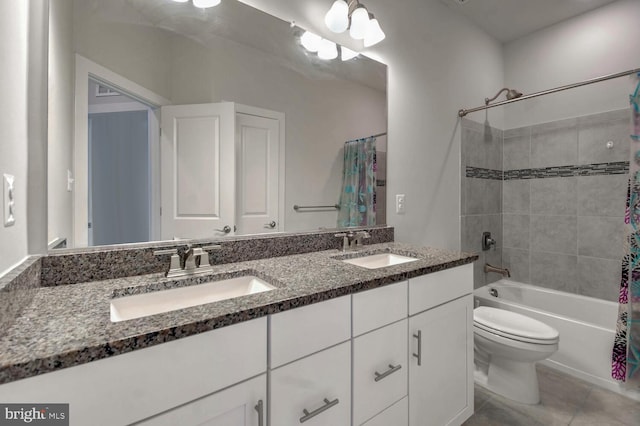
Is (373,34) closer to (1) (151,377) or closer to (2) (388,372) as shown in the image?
(2) (388,372)

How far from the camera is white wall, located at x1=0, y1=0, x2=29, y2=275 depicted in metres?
0.69

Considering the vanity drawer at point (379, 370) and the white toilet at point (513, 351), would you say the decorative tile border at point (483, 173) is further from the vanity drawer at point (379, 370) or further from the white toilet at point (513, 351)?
the vanity drawer at point (379, 370)

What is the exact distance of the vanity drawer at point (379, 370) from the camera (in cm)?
100

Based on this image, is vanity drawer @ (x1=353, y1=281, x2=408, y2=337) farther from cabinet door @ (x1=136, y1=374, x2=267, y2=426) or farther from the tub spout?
the tub spout

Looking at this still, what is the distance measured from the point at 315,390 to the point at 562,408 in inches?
67.5

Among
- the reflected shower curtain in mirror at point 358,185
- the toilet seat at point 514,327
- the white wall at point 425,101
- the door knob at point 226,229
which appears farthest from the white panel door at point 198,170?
the toilet seat at point 514,327

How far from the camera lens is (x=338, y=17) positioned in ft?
5.00

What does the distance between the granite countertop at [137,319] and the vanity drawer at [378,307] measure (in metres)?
0.03

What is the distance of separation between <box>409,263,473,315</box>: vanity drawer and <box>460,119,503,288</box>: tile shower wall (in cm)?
105

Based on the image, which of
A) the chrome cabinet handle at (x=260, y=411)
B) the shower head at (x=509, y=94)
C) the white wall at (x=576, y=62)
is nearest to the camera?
the chrome cabinet handle at (x=260, y=411)

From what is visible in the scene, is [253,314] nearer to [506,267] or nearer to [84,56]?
A: [84,56]

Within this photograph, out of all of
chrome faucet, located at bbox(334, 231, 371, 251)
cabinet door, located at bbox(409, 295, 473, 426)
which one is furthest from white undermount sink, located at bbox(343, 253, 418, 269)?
cabinet door, located at bbox(409, 295, 473, 426)

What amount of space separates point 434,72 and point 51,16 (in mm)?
2140

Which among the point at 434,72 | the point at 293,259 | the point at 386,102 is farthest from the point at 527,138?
the point at 293,259
